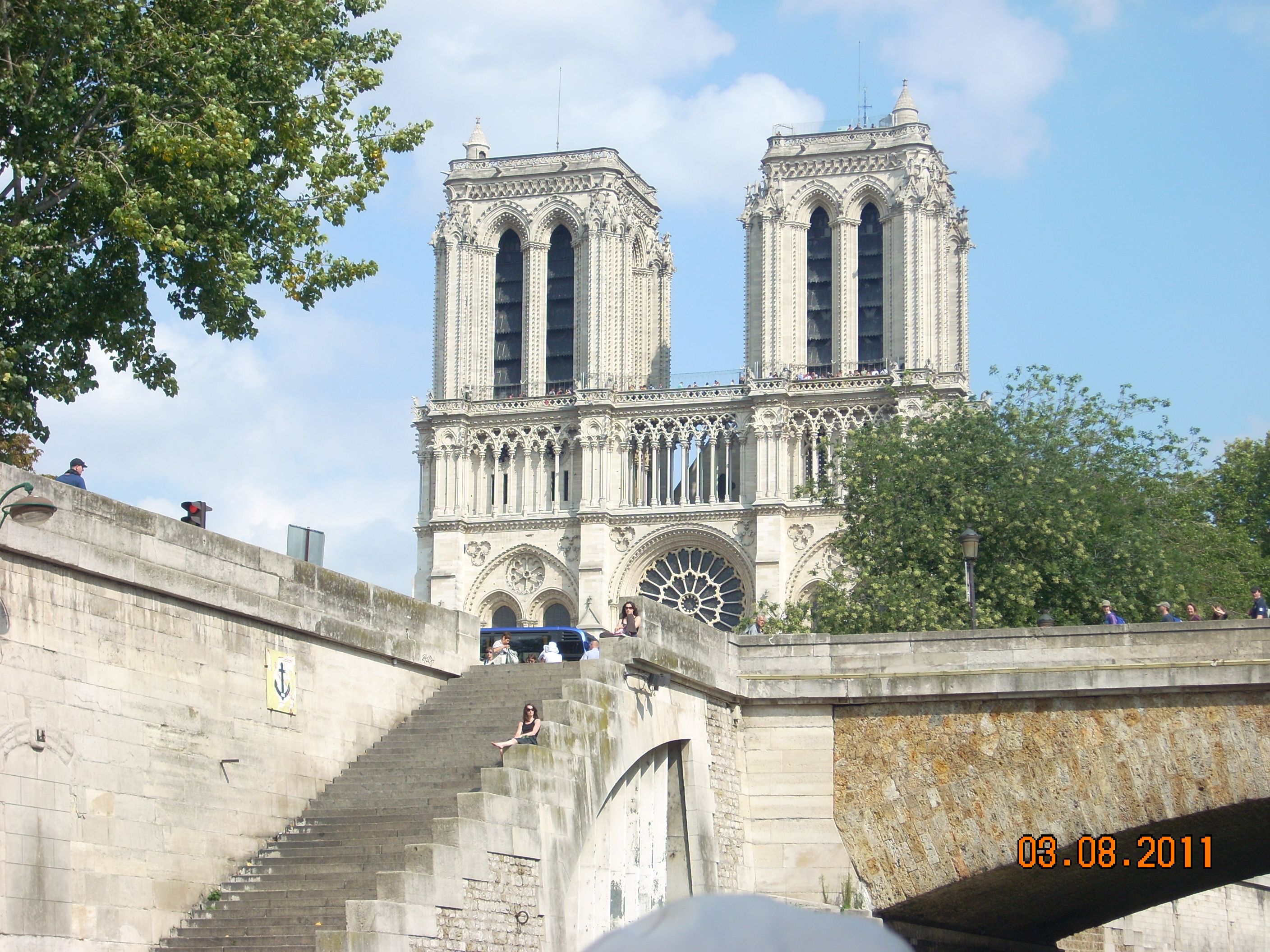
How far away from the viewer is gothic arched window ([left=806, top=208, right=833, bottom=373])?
74875 mm

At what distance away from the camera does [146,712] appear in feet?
53.8

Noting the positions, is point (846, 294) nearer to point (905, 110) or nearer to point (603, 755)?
point (905, 110)

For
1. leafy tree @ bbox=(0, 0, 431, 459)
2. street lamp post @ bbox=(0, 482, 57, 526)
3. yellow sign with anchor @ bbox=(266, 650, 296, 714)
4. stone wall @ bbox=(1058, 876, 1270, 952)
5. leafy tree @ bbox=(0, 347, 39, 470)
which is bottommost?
stone wall @ bbox=(1058, 876, 1270, 952)

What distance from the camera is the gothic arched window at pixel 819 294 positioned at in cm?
7488

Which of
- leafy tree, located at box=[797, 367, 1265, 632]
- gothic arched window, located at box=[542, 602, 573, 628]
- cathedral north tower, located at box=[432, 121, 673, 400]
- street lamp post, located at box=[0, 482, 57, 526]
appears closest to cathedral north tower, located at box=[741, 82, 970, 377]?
cathedral north tower, located at box=[432, 121, 673, 400]

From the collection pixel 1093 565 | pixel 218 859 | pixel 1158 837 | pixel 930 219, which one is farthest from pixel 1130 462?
pixel 930 219

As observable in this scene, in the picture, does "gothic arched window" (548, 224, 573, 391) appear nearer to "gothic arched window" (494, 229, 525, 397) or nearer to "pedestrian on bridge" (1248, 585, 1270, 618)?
"gothic arched window" (494, 229, 525, 397)

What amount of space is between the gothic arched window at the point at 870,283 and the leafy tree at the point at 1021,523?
98.7ft

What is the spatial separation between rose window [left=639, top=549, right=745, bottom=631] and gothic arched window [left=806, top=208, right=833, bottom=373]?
922cm

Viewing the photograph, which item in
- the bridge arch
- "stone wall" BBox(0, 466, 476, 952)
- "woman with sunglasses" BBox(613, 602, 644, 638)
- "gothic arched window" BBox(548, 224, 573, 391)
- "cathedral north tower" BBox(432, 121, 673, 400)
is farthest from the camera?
"gothic arched window" BBox(548, 224, 573, 391)

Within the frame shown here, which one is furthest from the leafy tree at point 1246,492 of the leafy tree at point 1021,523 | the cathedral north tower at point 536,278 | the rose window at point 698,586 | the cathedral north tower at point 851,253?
the cathedral north tower at point 536,278

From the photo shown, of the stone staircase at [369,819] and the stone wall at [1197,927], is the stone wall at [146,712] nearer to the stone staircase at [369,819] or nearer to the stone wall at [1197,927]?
the stone staircase at [369,819]
